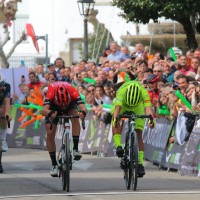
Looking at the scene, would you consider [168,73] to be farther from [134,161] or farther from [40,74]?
[40,74]

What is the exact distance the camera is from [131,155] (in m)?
16.4

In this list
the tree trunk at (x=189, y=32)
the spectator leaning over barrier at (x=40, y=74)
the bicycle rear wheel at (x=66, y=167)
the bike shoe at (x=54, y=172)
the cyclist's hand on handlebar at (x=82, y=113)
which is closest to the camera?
the bicycle rear wheel at (x=66, y=167)

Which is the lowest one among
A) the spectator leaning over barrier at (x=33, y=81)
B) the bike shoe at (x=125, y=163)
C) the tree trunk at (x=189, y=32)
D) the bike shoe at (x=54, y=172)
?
the bike shoe at (x=54, y=172)

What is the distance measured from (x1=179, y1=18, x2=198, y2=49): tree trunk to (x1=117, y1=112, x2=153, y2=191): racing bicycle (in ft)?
43.1

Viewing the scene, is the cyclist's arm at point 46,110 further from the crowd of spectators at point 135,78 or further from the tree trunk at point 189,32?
the tree trunk at point 189,32

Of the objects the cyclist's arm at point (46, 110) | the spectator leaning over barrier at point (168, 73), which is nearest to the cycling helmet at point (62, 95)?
the cyclist's arm at point (46, 110)

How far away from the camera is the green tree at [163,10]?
2817 centimetres

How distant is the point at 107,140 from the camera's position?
968 inches

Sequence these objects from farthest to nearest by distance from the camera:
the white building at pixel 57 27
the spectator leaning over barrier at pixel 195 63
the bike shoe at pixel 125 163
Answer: the white building at pixel 57 27, the spectator leaning over barrier at pixel 195 63, the bike shoe at pixel 125 163

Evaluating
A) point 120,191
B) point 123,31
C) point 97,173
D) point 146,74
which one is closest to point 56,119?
point 120,191

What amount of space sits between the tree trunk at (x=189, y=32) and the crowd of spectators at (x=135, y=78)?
2.09 m

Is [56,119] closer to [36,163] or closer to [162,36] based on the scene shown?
[36,163]

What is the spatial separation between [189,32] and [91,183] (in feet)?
42.4

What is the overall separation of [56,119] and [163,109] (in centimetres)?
463
